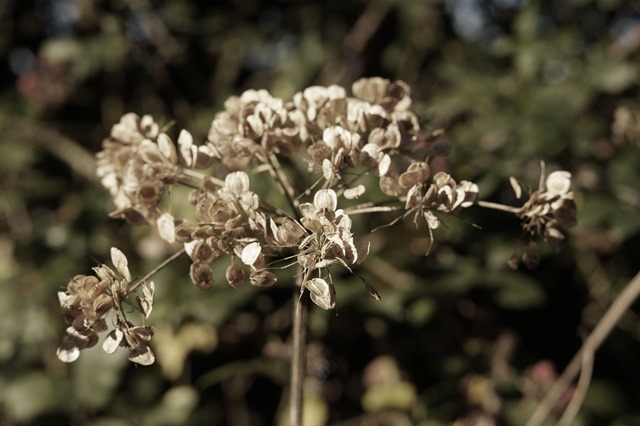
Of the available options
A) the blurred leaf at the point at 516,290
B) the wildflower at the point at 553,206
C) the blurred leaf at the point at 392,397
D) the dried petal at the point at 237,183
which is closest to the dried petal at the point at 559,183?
the wildflower at the point at 553,206

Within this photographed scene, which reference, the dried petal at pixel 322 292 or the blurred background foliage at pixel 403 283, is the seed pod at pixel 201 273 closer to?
the dried petal at pixel 322 292

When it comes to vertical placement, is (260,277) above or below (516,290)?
above

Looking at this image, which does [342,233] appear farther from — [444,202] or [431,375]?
[431,375]

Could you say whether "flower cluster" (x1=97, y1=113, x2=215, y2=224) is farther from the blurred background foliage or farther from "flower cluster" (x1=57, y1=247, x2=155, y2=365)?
the blurred background foliage

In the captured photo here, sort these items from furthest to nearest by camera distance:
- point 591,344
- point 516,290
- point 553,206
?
point 516,290, point 591,344, point 553,206

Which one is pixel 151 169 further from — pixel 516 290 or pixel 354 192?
pixel 516 290

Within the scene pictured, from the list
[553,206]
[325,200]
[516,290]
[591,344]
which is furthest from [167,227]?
[516,290]
